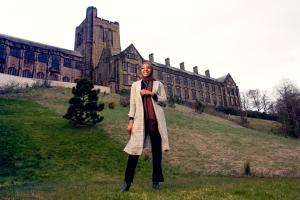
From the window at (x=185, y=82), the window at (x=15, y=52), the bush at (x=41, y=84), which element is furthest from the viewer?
the window at (x=185, y=82)

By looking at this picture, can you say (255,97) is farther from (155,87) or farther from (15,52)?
(155,87)

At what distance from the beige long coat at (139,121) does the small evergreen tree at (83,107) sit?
66.0 feet

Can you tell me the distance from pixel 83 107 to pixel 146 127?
20629 mm

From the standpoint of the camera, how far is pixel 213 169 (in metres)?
17.0

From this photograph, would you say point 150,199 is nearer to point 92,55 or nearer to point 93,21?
point 92,55

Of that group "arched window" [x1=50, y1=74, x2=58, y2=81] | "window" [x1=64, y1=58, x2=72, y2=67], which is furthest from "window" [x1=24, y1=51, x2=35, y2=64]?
"window" [x1=64, y1=58, x2=72, y2=67]

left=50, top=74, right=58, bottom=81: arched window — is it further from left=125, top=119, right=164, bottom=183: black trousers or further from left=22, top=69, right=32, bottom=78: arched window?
left=125, top=119, right=164, bottom=183: black trousers

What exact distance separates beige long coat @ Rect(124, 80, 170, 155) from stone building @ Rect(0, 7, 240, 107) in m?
48.6

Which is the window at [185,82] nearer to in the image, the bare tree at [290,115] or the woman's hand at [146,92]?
the bare tree at [290,115]

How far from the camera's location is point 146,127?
6898mm

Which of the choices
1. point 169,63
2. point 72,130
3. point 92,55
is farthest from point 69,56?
point 72,130

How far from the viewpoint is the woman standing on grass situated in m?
6.58

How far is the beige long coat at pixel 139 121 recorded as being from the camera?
6598 mm

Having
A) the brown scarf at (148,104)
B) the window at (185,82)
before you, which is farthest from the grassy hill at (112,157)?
the window at (185,82)
